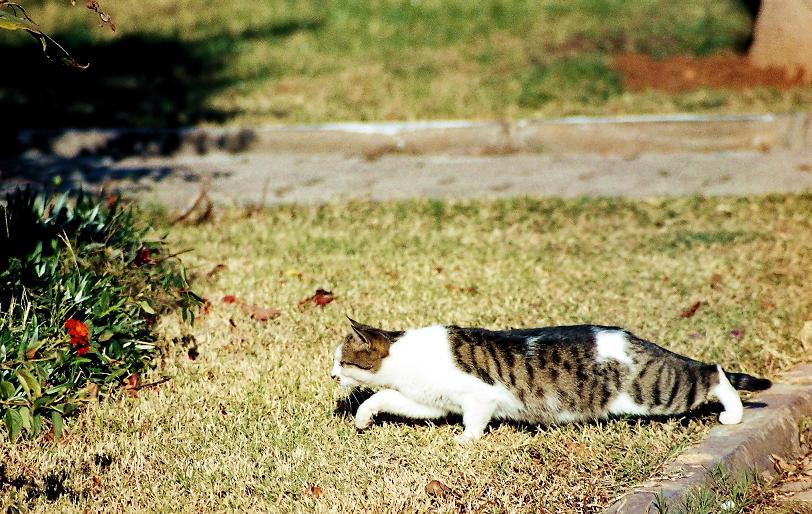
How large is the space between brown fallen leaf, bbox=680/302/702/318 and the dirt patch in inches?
182

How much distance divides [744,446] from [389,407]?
140 centimetres

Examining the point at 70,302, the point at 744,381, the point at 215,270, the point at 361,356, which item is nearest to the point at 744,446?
the point at 744,381

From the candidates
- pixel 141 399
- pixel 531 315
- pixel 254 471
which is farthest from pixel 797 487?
pixel 141 399

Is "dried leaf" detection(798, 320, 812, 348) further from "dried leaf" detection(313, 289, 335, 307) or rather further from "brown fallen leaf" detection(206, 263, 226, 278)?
"brown fallen leaf" detection(206, 263, 226, 278)

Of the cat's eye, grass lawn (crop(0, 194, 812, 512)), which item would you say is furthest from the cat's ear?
grass lawn (crop(0, 194, 812, 512))

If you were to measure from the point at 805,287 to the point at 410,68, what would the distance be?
18.4 feet

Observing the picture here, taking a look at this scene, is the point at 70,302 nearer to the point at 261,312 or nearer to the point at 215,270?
the point at 261,312

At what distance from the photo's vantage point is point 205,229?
22.2 feet

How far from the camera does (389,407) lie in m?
4.19

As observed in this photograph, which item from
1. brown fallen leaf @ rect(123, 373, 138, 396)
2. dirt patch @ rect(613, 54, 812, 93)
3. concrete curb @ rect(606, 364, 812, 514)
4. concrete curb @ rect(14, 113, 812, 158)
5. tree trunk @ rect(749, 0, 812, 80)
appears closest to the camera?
concrete curb @ rect(606, 364, 812, 514)

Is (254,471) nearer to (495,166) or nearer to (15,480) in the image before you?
(15,480)

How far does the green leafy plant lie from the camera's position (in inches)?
163

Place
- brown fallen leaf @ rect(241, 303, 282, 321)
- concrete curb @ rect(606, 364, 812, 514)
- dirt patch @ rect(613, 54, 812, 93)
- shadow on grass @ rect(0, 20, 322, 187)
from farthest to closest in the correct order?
dirt patch @ rect(613, 54, 812, 93)
shadow on grass @ rect(0, 20, 322, 187)
brown fallen leaf @ rect(241, 303, 282, 321)
concrete curb @ rect(606, 364, 812, 514)

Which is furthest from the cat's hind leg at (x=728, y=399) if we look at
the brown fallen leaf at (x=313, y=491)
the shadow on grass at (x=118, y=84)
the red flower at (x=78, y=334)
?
the shadow on grass at (x=118, y=84)
